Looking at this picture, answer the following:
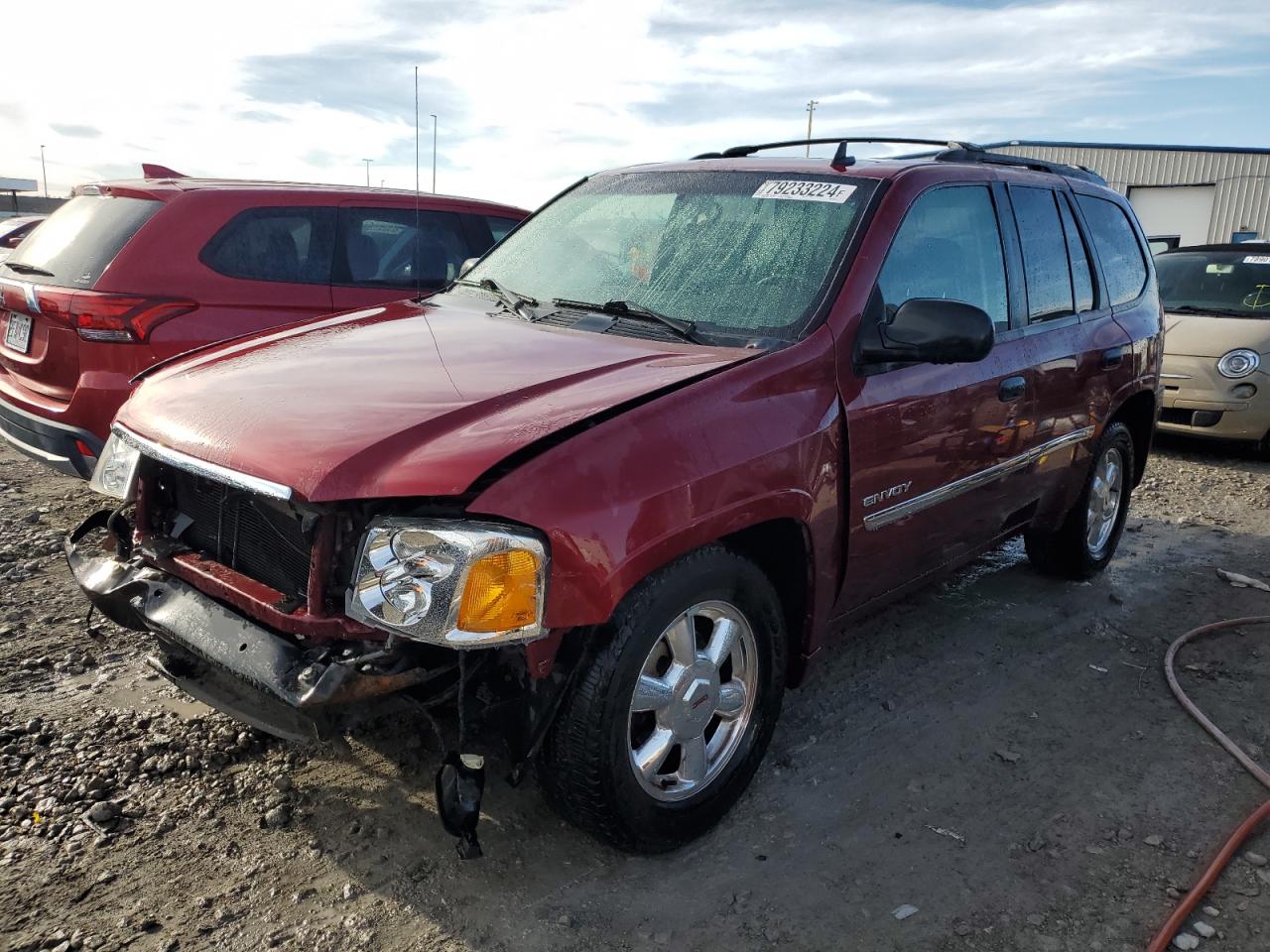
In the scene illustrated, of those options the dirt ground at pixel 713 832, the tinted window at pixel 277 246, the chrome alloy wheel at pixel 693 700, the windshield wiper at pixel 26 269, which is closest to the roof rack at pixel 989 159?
the dirt ground at pixel 713 832

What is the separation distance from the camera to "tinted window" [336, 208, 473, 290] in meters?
5.71

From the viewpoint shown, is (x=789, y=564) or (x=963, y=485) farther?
(x=963, y=485)

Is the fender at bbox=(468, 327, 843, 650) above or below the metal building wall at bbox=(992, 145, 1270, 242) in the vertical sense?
below

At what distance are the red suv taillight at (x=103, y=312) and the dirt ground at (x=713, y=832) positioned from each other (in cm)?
128

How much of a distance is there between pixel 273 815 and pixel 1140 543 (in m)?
5.06

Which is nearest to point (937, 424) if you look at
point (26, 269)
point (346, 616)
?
point (346, 616)

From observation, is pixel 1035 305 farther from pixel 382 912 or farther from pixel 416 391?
pixel 382 912

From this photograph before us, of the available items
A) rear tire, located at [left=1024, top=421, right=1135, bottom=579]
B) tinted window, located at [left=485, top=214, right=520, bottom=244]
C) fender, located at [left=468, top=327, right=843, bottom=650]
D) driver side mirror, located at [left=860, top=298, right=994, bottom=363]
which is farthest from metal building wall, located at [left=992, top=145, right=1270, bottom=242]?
fender, located at [left=468, top=327, right=843, bottom=650]

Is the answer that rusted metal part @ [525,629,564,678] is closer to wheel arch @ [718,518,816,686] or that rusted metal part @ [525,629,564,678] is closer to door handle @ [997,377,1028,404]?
wheel arch @ [718,518,816,686]

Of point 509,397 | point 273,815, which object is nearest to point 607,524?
point 509,397

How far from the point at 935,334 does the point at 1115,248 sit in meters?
2.49

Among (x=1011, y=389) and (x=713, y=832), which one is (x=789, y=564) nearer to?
(x=713, y=832)

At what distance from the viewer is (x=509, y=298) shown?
12.0 ft

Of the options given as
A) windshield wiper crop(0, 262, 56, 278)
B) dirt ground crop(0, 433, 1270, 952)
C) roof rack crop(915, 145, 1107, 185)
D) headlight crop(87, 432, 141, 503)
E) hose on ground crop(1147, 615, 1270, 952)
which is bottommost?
dirt ground crop(0, 433, 1270, 952)
